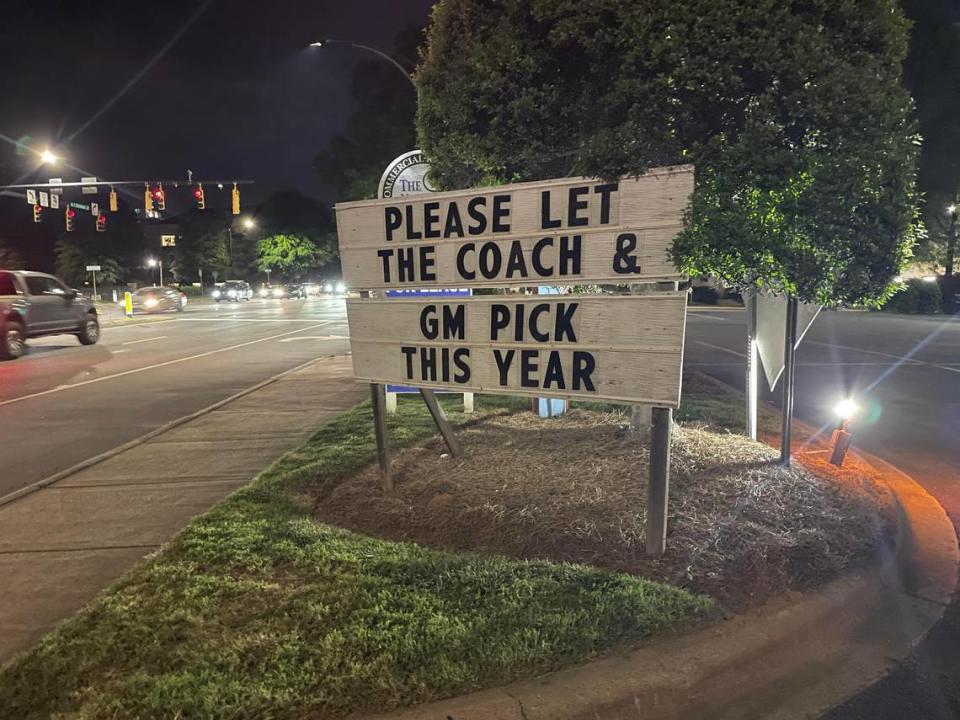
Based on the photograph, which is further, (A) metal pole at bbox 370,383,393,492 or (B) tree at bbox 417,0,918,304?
(A) metal pole at bbox 370,383,393,492

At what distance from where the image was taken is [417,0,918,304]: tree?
3.74 metres

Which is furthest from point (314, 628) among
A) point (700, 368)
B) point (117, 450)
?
point (700, 368)

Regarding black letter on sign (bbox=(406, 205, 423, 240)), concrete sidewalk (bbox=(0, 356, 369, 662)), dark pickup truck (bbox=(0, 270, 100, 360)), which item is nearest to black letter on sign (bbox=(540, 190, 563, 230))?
black letter on sign (bbox=(406, 205, 423, 240))

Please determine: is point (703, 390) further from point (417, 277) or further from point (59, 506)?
point (59, 506)

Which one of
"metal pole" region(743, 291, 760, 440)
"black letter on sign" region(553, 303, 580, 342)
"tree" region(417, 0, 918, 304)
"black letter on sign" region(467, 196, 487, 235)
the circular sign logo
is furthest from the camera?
the circular sign logo

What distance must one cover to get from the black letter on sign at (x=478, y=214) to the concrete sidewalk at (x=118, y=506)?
3037mm

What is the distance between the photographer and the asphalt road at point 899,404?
307 cm

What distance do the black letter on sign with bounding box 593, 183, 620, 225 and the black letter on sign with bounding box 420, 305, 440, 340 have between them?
1.44 metres

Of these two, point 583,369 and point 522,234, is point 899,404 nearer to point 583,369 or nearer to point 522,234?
point 583,369

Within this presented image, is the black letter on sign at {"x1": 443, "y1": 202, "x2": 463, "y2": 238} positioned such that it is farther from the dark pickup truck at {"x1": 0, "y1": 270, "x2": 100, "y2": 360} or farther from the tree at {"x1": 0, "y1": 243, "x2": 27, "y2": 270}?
the tree at {"x1": 0, "y1": 243, "x2": 27, "y2": 270}

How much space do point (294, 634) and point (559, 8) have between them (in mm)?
3785

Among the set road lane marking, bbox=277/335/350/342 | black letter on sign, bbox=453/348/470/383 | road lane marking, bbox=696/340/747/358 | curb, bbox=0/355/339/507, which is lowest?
road lane marking, bbox=696/340/747/358

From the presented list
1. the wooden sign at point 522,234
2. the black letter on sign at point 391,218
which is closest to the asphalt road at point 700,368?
the wooden sign at point 522,234

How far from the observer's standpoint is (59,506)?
5465mm
